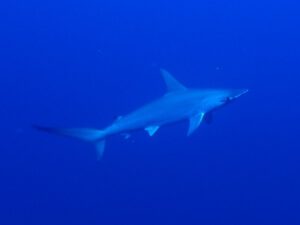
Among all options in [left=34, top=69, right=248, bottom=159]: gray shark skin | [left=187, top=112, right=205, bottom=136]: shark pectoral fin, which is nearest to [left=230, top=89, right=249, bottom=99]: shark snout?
[left=34, top=69, right=248, bottom=159]: gray shark skin

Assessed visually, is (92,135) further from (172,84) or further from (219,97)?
(219,97)

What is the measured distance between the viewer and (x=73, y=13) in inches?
738

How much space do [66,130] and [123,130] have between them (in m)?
0.83

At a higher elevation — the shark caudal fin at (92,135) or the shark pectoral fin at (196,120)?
the shark caudal fin at (92,135)

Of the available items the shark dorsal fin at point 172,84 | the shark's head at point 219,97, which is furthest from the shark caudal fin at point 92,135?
the shark's head at point 219,97

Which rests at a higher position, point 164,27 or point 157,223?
point 164,27

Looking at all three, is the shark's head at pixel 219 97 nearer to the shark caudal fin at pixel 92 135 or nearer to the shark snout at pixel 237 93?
the shark snout at pixel 237 93

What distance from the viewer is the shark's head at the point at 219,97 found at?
26.2 feet

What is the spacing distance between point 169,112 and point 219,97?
0.76 meters

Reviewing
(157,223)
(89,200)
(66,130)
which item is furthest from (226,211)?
(66,130)

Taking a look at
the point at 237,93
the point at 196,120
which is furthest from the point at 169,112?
the point at 237,93

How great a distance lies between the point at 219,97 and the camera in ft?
26.3

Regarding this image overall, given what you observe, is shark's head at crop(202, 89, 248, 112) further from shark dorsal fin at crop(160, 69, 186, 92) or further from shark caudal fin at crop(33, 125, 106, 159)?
shark caudal fin at crop(33, 125, 106, 159)

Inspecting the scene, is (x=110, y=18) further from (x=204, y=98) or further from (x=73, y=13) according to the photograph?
(x=204, y=98)
